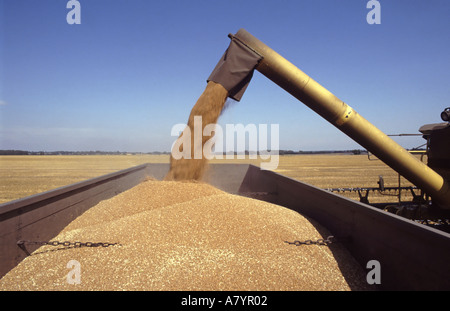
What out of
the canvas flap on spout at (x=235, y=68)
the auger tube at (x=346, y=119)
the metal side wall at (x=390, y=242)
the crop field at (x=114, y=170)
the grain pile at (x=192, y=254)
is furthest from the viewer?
the crop field at (x=114, y=170)

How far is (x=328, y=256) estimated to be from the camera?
2.34 metres

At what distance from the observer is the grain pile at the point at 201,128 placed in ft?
10.4

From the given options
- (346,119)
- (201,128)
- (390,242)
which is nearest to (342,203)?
(390,242)

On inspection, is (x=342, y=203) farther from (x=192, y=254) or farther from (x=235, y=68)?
(x=235, y=68)

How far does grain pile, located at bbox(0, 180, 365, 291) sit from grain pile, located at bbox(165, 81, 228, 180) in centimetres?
53

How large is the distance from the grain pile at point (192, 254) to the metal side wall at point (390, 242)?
0.18 metres

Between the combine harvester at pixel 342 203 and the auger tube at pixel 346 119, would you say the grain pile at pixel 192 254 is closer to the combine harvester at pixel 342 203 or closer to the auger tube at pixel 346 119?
the combine harvester at pixel 342 203

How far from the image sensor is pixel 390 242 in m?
1.81

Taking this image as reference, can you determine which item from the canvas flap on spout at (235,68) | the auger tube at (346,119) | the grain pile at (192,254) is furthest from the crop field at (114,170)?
the canvas flap on spout at (235,68)

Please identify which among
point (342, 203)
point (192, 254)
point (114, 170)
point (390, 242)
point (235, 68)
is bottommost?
point (114, 170)

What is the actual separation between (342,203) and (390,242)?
72 cm

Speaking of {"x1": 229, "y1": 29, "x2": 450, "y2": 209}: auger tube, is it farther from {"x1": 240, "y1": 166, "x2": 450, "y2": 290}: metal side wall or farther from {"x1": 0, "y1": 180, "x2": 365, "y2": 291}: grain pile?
{"x1": 0, "y1": 180, "x2": 365, "y2": 291}: grain pile

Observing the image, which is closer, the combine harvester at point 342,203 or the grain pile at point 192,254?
the combine harvester at point 342,203

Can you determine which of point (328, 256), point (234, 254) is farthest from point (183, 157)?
point (328, 256)
